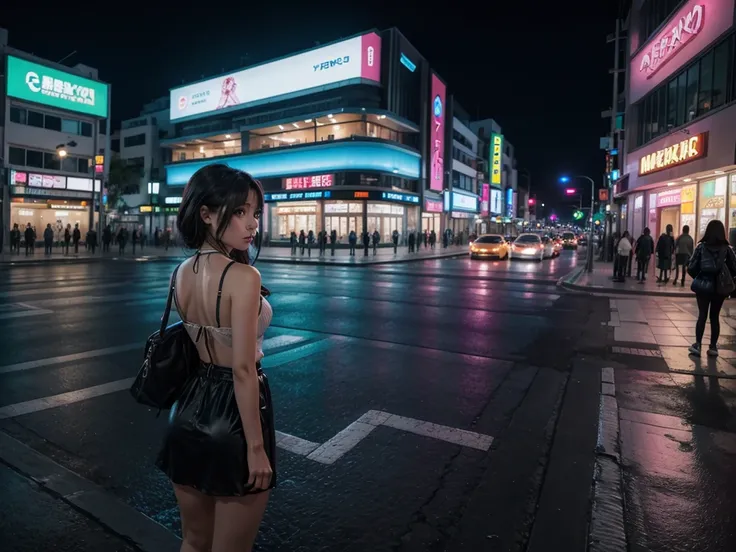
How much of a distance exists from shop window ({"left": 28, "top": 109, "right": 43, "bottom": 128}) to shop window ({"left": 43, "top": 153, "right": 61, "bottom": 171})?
7.67ft

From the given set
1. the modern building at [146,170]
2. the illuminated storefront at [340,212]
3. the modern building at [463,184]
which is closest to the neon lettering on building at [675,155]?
the illuminated storefront at [340,212]

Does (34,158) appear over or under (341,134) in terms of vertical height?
under

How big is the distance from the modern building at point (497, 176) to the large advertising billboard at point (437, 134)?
20.4 m

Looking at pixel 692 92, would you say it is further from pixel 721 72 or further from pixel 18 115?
pixel 18 115

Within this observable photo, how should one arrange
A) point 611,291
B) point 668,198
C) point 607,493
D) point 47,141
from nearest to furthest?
point 607,493 → point 611,291 → point 668,198 → point 47,141

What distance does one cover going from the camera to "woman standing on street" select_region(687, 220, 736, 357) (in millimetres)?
7359

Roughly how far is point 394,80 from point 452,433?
4379 centimetres

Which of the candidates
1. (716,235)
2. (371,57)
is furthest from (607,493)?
(371,57)

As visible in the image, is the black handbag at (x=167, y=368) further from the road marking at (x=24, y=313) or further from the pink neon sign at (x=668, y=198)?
the pink neon sign at (x=668, y=198)

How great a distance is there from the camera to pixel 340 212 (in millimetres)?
43844

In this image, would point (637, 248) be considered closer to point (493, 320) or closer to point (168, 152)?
point (493, 320)

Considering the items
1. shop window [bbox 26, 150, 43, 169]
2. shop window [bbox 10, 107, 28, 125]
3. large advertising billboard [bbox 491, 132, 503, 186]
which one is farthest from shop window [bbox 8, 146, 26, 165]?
large advertising billboard [bbox 491, 132, 503, 186]

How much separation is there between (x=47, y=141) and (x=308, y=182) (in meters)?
20.7

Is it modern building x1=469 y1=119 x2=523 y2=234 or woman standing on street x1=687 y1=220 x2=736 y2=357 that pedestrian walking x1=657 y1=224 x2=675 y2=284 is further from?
modern building x1=469 y1=119 x2=523 y2=234
